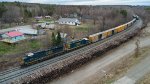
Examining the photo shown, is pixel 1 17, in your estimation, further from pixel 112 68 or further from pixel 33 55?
pixel 112 68

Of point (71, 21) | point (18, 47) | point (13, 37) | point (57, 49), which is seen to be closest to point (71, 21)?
point (71, 21)

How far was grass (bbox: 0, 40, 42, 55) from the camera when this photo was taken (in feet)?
146

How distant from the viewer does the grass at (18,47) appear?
44375mm

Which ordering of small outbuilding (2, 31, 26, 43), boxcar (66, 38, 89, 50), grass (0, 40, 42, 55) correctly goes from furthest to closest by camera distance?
small outbuilding (2, 31, 26, 43) < grass (0, 40, 42, 55) < boxcar (66, 38, 89, 50)

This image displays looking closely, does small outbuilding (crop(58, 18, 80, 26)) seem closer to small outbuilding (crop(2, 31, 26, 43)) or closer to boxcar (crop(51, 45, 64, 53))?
small outbuilding (crop(2, 31, 26, 43))

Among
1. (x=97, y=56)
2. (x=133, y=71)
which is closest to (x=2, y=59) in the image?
(x=97, y=56)

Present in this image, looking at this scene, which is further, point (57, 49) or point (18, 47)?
point (18, 47)

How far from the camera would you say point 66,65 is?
34.4 meters

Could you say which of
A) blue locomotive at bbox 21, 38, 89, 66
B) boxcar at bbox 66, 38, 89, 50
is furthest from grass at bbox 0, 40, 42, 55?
boxcar at bbox 66, 38, 89, 50

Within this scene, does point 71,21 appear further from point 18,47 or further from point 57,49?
point 57,49

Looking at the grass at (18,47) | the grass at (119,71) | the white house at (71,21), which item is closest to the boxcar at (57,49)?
the grass at (18,47)

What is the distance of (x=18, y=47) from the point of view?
47.8m

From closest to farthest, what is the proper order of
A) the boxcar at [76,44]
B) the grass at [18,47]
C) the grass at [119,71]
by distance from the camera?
the grass at [119,71], the boxcar at [76,44], the grass at [18,47]

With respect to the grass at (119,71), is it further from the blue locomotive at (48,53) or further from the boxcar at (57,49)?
the boxcar at (57,49)
